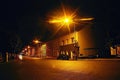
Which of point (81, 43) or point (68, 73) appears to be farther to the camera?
point (81, 43)

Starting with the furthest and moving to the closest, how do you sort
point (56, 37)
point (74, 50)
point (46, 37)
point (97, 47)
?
point (46, 37) < point (56, 37) < point (74, 50) < point (97, 47)

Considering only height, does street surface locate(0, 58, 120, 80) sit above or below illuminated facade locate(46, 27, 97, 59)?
below

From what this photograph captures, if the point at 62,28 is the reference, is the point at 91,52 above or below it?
below

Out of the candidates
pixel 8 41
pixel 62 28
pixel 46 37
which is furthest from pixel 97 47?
pixel 46 37

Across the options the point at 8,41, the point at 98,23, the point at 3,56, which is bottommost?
the point at 3,56

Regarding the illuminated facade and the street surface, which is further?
the illuminated facade

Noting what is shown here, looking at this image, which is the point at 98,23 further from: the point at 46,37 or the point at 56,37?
the point at 46,37

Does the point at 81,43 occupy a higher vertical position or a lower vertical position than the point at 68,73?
higher

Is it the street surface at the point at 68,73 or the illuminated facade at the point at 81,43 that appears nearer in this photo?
the street surface at the point at 68,73

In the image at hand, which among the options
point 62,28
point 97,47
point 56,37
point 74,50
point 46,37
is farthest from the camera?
point 46,37

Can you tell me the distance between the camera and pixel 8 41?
43125 millimetres

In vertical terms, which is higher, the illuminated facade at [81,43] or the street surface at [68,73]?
the illuminated facade at [81,43]

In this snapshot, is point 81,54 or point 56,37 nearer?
point 81,54

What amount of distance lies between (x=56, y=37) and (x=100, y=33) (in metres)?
21.6
